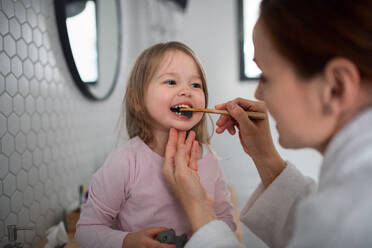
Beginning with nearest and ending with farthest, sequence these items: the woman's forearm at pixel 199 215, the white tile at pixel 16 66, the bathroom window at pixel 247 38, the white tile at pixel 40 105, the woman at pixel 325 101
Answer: the woman at pixel 325 101
the woman's forearm at pixel 199 215
the white tile at pixel 16 66
the white tile at pixel 40 105
the bathroom window at pixel 247 38

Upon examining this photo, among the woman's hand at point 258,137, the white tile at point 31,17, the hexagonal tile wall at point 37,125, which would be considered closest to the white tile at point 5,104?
the hexagonal tile wall at point 37,125

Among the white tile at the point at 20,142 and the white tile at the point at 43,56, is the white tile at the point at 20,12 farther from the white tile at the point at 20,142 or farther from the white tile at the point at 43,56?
the white tile at the point at 20,142

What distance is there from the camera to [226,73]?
0.85 metres

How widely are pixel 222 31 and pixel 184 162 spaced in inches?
20.7

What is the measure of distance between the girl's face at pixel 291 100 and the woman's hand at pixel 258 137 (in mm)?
187

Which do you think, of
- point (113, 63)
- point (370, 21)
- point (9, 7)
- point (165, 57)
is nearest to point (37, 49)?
point (9, 7)

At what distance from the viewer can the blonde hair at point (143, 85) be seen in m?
0.68

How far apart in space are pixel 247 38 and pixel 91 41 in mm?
516

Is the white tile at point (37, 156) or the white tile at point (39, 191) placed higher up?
the white tile at point (37, 156)

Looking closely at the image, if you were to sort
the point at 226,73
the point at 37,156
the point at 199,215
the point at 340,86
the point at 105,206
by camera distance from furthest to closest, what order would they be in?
the point at 226,73, the point at 37,156, the point at 105,206, the point at 199,215, the point at 340,86

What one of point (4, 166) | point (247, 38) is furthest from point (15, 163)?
point (247, 38)

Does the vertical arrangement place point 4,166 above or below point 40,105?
below

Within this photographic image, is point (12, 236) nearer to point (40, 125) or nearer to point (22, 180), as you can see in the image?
point (22, 180)

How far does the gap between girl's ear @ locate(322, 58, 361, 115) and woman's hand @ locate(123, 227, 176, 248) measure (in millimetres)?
389
